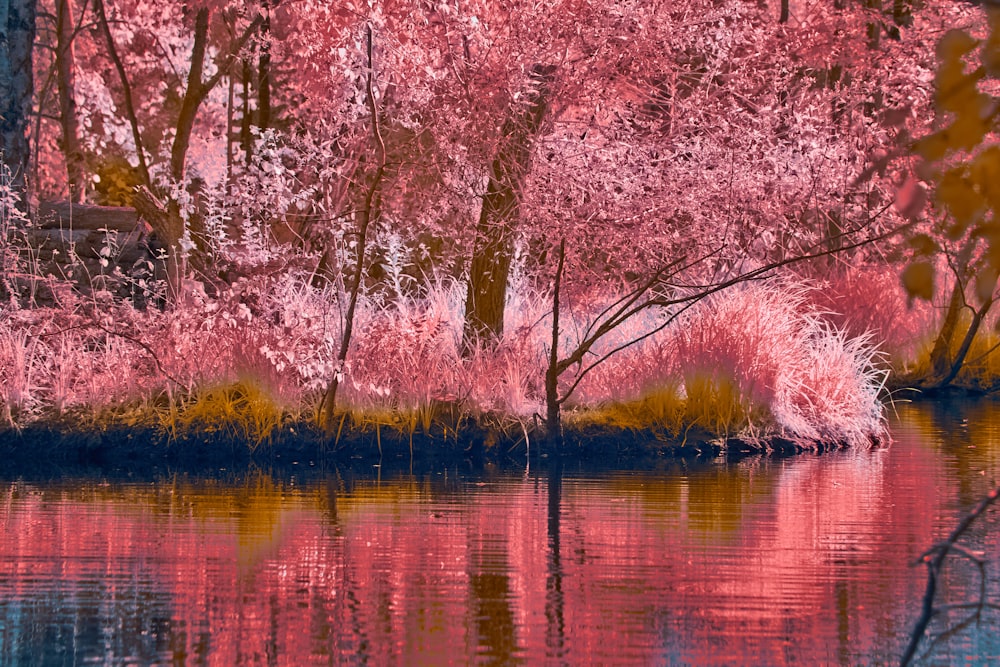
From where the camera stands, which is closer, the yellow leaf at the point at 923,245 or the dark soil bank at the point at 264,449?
the yellow leaf at the point at 923,245

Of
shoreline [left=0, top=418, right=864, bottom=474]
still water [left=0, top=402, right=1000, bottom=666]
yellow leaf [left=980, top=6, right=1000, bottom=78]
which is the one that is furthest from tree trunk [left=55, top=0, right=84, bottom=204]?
yellow leaf [left=980, top=6, right=1000, bottom=78]

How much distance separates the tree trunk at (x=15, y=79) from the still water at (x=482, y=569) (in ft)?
19.6

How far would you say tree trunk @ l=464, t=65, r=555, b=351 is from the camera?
1488 centimetres

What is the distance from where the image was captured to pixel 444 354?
14.8m

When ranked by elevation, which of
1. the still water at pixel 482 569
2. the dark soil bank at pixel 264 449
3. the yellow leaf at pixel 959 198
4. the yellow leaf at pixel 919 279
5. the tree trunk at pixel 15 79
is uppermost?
the tree trunk at pixel 15 79

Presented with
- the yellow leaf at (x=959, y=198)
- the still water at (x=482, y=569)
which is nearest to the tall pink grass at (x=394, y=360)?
the still water at (x=482, y=569)

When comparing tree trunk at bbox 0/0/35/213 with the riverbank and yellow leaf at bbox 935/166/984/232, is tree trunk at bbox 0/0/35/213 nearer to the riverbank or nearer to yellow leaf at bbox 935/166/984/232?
the riverbank

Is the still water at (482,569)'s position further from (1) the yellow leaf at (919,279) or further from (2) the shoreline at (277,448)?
(1) the yellow leaf at (919,279)

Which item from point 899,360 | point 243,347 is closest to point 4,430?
point 243,347

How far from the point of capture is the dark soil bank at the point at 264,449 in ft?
44.6

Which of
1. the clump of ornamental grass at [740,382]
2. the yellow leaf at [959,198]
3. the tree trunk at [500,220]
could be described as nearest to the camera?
the yellow leaf at [959,198]

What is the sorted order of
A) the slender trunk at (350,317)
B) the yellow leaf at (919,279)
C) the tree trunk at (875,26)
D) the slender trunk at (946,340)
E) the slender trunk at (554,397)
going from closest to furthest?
the yellow leaf at (919,279)
the slender trunk at (350,317)
the slender trunk at (554,397)
the tree trunk at (875,26)
the slender trunk at (946,340)

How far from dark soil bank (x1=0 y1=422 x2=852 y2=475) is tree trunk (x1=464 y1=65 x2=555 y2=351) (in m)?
1.40

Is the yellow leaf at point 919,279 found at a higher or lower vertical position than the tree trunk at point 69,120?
lower
